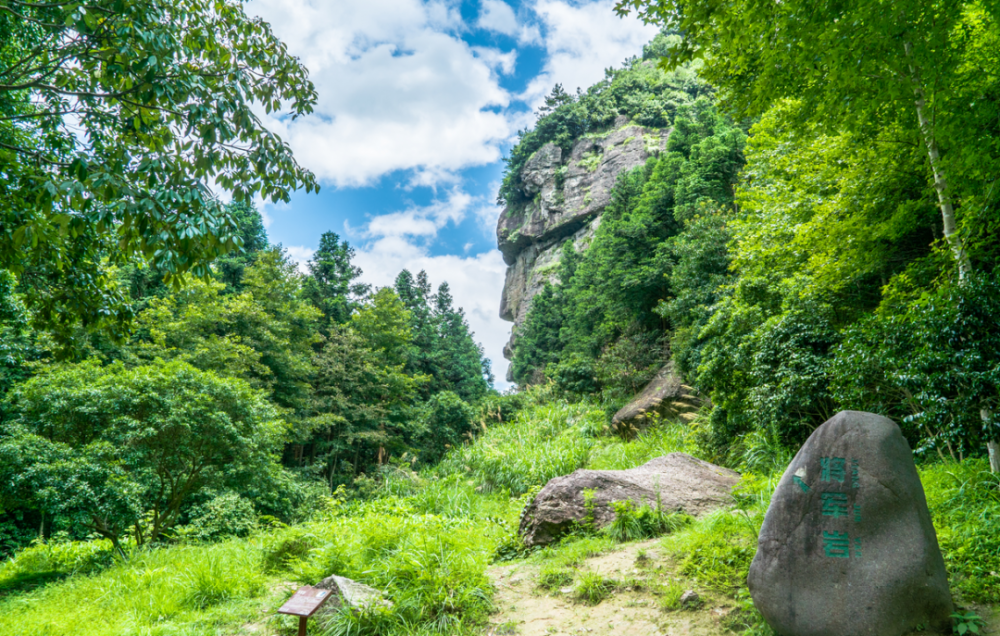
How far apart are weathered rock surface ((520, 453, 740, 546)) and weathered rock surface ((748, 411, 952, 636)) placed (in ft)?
8.03

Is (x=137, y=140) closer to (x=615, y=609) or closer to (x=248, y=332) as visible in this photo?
(x=615, y=609)

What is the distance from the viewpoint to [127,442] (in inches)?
333

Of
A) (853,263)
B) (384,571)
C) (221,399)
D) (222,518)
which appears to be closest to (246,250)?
(221,399)

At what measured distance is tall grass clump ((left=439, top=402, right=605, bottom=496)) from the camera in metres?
10.5

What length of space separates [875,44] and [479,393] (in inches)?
982

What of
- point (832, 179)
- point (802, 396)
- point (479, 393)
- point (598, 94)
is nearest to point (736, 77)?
point (832, 179)

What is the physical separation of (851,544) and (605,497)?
2.94 m

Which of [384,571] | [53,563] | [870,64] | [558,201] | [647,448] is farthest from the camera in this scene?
[558,201]

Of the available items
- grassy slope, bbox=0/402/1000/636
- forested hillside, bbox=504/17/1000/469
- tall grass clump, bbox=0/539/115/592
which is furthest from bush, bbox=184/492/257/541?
forested hillside, bbox=504/17/1000/469

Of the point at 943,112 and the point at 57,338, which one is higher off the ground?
the point at 943,112

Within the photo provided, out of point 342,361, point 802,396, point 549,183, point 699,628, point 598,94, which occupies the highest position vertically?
point 598,94

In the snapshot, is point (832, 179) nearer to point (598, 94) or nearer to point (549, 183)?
point (549, 183)

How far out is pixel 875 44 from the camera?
13.3 ft

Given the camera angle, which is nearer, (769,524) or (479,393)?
(769,524)
